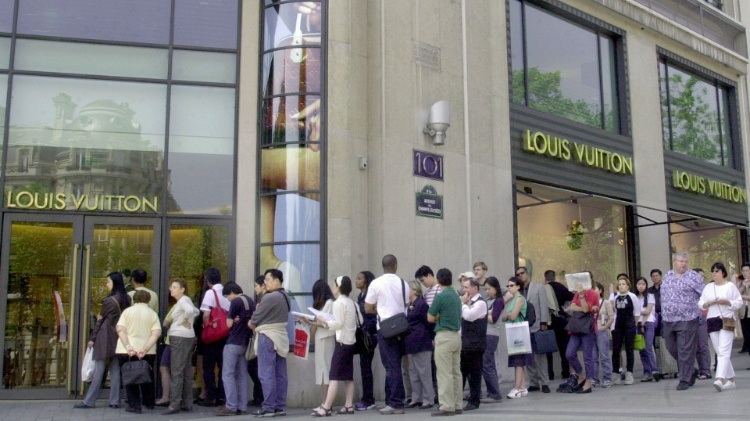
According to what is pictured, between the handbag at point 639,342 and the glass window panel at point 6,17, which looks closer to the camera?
the glass window panel at point 6,17

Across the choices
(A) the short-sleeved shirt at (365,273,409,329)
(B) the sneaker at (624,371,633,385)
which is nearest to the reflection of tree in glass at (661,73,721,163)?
(B) the sneaker at (624,371,633,385)

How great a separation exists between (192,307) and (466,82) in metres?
6.47

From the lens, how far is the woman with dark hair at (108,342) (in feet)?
38.5

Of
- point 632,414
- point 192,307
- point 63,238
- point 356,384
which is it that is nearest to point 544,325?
point 356,384

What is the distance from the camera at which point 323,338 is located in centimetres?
1156

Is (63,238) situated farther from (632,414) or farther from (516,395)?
(632,414)

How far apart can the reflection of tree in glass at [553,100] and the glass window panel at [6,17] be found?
29.5 ft

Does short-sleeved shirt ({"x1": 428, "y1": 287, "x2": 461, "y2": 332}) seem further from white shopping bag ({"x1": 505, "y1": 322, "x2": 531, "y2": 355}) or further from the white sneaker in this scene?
the white sneaker

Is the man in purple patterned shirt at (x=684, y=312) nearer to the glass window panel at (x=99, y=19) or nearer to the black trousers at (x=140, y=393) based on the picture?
the black trousers at (x=140, y=393)

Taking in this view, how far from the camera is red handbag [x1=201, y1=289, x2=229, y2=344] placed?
1192cm

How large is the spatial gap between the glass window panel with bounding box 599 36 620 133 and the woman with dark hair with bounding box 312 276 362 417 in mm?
10296

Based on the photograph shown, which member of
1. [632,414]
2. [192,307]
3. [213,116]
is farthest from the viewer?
[213,116]

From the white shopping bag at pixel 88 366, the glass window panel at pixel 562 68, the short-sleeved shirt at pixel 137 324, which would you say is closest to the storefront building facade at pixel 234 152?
the white shopping bag at pixel 88 366

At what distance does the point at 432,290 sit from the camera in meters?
12.4
